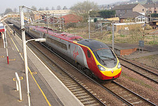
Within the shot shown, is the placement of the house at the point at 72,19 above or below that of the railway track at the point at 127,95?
above

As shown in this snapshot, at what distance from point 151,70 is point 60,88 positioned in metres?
9.42

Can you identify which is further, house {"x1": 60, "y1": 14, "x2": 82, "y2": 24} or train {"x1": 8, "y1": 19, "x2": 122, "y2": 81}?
house {"x1": 60, "y1": 14, "x2": 82, "y2": 24}

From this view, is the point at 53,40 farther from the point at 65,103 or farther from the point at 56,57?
the point at 65,103

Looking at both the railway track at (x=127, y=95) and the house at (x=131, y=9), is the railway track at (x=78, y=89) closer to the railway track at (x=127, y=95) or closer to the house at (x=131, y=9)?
the railway track at (x=127, y=95)

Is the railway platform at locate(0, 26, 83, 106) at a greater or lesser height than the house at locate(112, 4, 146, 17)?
lesser

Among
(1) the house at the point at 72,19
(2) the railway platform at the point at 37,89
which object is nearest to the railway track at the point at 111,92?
(2) the railway platform at the point at 37,89

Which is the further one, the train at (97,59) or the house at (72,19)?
the house at (72,19)

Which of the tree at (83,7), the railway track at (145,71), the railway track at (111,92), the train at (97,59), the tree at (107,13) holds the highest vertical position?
the tree at (83,7)

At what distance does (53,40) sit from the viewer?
2350 centimetres

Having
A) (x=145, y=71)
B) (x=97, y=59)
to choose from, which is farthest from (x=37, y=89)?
(x=145, y=71)

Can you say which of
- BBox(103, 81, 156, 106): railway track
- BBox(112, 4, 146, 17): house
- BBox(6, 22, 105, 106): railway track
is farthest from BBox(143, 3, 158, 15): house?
BBox(103, 81, 156, 106): railway track

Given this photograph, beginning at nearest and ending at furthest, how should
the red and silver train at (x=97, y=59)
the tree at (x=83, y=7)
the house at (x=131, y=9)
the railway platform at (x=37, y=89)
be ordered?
1. the railway platform at (x=37, y=89)
2. the red and silver train at (x=97, y=59)
3. the tree at (x=83, y=7)
4. the house at (x=131, y=9)

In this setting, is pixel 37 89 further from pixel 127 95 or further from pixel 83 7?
pixel 83 7

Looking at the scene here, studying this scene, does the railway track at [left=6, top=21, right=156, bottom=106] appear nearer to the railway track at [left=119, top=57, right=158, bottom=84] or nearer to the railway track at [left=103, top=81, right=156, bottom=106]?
the railway track at [left=103, top=81, right=156, bottom=106]
